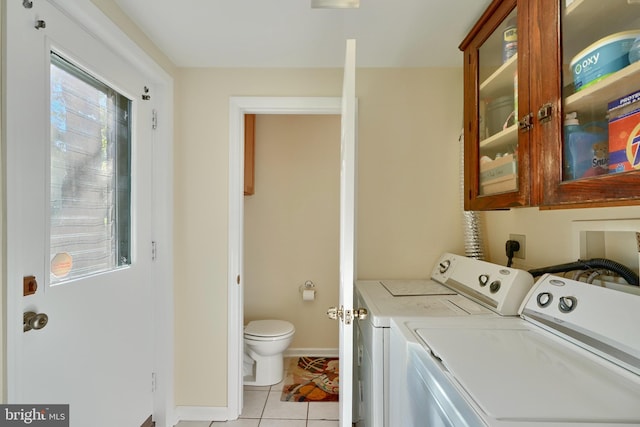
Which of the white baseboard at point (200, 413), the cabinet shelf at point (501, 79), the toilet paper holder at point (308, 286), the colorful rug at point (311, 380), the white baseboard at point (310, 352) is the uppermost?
the cabinet shelf at point (501, 79)

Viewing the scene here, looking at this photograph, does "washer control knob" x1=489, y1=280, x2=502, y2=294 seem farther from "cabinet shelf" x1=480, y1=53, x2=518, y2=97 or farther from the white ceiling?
the white ceiling

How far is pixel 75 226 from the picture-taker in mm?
1235

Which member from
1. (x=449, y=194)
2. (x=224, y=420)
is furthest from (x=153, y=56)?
(x=224, y=420)

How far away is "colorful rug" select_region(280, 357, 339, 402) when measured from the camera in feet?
7.27

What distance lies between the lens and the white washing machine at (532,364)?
62cm

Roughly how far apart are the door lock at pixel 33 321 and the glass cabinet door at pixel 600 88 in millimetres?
1749

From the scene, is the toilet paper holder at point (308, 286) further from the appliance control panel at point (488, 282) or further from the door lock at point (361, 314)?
the door lock at point (361, 314)

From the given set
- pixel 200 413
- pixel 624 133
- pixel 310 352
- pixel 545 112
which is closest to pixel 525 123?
pixel 545 112

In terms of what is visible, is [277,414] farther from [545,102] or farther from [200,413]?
[545,102]

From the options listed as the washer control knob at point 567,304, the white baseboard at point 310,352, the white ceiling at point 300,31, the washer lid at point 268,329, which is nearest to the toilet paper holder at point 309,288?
the washer lid at point 268,329

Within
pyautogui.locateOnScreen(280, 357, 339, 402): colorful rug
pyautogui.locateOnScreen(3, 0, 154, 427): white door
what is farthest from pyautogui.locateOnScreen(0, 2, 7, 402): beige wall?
pyautogui.locateOnScreen(280, 357, 339, 402): colorful rug

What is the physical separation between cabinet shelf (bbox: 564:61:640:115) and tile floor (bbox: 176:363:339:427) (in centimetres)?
205

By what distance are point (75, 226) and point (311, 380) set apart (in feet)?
6.56

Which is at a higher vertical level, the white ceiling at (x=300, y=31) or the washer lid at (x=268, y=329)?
the white ceiling at (x=300, y=31)
